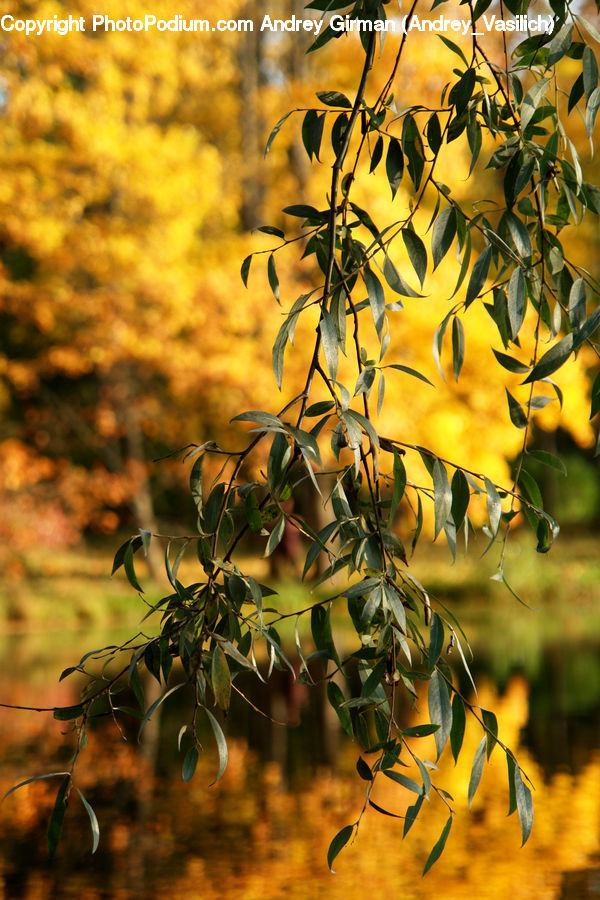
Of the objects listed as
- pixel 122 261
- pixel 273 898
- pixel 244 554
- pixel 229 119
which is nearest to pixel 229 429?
pixel 122 261

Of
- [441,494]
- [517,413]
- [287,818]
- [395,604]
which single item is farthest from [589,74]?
[287,818]

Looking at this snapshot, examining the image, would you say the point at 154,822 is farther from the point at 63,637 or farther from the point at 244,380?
the point at 244,380

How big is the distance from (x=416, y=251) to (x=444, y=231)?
0.27 feet

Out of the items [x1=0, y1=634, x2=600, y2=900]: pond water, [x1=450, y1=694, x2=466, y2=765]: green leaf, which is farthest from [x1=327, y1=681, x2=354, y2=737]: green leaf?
[x1=0, y1=634, x2=600, y2=900]: pond water

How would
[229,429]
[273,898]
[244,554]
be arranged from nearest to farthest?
1. [273,898]
2. [229,429]
3. [244,554]

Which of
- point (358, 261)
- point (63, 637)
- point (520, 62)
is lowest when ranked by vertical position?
point (63, 637)

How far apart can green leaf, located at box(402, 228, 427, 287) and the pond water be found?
2159mm

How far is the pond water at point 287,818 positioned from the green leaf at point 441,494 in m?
2.08

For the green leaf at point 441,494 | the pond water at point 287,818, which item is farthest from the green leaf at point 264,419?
the pond water at point 287,818

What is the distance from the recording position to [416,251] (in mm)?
1929

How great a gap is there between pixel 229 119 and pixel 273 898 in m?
20.8

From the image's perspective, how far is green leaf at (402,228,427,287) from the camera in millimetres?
1890

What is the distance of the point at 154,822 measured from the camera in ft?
20.1

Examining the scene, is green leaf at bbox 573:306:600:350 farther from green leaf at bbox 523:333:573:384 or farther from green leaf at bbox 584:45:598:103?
green leaf at bbox 584:45:598:103
